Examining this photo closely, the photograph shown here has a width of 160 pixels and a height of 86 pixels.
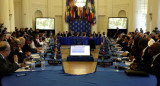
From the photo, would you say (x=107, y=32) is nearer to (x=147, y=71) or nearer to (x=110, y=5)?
(x=110, y=5)

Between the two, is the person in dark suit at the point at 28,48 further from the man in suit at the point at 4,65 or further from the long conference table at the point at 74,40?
the long conference table at the point at 74,40

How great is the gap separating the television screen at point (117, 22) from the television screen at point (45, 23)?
5925 mm

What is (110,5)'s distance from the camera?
2083 cm

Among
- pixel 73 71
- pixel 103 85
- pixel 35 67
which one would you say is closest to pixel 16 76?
pixel 35 67

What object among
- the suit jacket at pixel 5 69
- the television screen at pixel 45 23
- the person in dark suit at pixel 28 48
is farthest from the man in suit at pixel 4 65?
the television screen at pixel 45 23

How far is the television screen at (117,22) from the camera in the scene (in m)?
19.6

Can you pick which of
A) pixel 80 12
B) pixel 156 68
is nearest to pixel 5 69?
pixel 156 68

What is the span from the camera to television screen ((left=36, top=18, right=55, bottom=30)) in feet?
65.0

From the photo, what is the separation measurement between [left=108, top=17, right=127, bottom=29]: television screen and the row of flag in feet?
6.34

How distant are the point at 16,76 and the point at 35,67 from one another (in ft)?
2.86

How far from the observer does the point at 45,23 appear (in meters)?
19.8

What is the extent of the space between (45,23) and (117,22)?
730 centimetres

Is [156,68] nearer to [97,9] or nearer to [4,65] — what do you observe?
[4,65]

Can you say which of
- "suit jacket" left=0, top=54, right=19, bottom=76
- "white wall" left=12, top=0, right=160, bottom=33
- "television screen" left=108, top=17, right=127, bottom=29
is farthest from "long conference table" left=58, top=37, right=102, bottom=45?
"suit jacket" left=0, top=54, right=19, bottom=76
